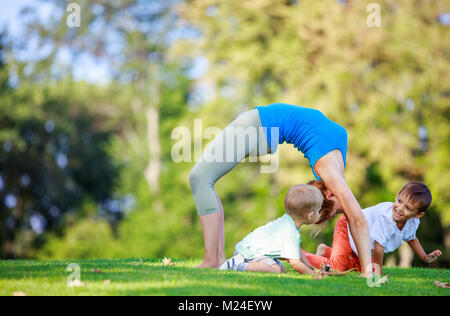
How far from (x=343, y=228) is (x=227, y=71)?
16909 millimetres

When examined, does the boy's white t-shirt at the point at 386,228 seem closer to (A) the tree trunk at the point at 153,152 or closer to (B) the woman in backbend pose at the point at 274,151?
(B) the woman in backbend pose at the point at 274,151

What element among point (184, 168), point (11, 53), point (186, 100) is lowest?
point (184, 168)

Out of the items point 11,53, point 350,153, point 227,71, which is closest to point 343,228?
point 350,153

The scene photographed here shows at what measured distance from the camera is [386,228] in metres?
4.93

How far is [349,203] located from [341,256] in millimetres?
1198

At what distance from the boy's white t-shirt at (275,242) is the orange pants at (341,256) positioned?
3.08 feet

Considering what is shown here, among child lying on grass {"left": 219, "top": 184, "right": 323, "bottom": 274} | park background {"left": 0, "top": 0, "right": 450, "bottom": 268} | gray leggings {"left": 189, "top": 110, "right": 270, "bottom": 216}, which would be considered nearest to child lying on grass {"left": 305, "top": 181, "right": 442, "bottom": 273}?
child lying on grass {"left": 219, "top": 184, "right": 323, "bottom": 274}

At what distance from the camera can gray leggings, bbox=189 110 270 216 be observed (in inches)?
171

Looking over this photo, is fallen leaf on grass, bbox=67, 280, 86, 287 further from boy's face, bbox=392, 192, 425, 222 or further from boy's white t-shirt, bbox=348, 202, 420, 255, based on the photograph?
boy's face, bbox=392, 192, 425, 222

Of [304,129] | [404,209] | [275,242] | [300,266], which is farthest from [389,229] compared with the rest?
[304,129]

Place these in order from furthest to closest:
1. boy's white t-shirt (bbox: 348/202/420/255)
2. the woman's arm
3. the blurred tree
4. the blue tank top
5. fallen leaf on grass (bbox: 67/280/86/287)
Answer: the blurred tree
boy's white t-shirt (bbox: 348/202/420/255)
the blue tank top
the woman's arm
fallen leaf on grass (bbox: 67/280/86/287)

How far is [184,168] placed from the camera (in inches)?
1039
